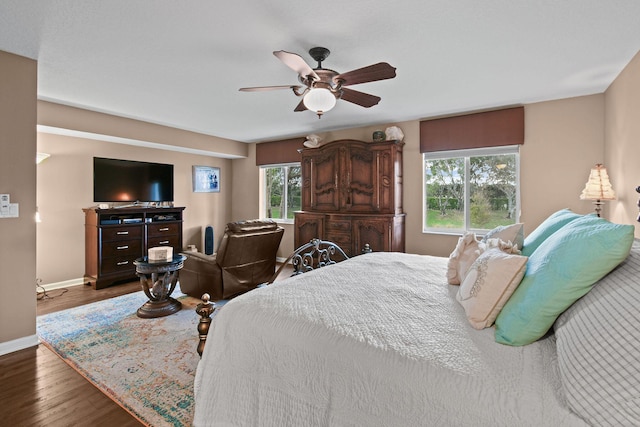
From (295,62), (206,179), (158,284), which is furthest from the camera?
(206,179)

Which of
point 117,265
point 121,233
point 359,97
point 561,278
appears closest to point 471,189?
point 359,97

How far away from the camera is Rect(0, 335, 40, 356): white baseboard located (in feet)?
8.15

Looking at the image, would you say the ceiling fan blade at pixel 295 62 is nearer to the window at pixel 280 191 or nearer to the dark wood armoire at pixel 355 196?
the dark wood armoire at pixel 355 196

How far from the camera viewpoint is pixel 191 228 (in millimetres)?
6102

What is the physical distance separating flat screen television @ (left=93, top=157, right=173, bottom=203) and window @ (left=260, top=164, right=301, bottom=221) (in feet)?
5.86

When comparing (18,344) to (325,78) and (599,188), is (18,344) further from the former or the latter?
(599,188)

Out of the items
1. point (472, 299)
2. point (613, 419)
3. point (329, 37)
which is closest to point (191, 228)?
point (329, 37)

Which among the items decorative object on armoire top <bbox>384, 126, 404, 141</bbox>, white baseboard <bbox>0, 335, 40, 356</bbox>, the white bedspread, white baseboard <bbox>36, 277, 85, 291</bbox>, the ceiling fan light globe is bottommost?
white baseboard <bbox>0, 335, 40, 356</bbox>

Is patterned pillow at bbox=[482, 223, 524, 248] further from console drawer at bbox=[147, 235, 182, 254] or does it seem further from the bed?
console drawer at bbox=[147, 235, 182, 254]

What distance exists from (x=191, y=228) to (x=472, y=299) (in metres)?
5.72

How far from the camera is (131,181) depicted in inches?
199

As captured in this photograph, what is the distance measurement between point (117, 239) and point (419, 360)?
15.5 ft

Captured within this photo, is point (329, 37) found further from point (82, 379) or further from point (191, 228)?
point (191, 228)

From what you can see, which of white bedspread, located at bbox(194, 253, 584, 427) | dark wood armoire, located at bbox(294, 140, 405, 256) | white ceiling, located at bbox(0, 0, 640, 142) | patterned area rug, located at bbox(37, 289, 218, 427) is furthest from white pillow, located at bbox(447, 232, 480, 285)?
dark wood armoire, located at bbox(294, 140, 405, 256)
